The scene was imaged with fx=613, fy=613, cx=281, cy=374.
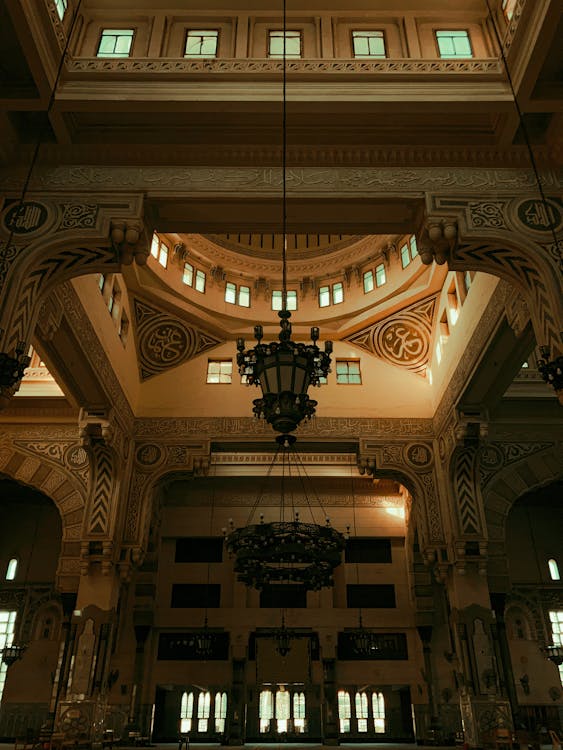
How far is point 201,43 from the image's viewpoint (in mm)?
7125

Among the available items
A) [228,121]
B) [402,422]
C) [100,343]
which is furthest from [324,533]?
[228,121]

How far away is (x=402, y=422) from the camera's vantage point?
36.9 feet

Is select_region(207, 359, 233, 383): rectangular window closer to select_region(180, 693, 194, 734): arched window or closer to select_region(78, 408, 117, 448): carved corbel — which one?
select_region(78, 408, 117, 448): carved corbel

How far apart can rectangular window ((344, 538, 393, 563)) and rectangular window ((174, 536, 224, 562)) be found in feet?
10.2

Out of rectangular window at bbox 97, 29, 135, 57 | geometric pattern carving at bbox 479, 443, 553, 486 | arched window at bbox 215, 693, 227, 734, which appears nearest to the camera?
rectangular window at bbox 97, 29, 135, 57

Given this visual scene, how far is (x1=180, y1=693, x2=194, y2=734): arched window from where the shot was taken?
553 inches

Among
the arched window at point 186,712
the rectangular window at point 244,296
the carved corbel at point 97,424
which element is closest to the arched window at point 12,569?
the arched window at point 186,712

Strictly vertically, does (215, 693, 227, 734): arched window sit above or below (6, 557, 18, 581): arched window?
below

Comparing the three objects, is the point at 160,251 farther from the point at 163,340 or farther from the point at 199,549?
the point at 199,549

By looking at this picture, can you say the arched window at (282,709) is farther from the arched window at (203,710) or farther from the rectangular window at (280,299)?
the rectangular window at (280,299)

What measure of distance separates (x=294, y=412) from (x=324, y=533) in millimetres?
5885

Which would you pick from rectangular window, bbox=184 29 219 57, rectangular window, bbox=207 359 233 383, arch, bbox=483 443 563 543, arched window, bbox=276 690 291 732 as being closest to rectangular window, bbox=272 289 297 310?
rectangular window, bbox=207 359 233 383

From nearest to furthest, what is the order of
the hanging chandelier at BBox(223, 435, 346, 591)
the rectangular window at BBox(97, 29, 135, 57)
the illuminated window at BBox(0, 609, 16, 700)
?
the rectangular window at BBox(97, 29, 135, 57) < the hanging chandelier at BBox(223, 435, 346, 591) < the illuminated window at BBox(0, 609, 16, 700)

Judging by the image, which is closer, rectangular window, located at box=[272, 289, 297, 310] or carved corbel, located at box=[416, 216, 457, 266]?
carved corbel, located at box=[416, 216, 457, 266]
